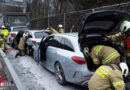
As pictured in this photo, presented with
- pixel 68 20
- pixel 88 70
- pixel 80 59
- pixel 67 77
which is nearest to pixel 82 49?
pixel 80 59

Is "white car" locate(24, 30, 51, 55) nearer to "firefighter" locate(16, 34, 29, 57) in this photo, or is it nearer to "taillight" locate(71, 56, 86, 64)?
"firefighter" locate(16, 34, 29, 57)

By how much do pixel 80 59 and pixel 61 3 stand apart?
1640 centimetres

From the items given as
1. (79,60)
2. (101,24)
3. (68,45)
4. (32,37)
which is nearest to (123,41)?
(101,24)

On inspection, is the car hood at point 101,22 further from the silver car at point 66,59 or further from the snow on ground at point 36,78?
the snow on ground at point 36,78

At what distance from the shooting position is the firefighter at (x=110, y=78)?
223cm

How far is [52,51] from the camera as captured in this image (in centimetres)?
537

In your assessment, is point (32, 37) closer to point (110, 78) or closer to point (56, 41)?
point (56, 41)

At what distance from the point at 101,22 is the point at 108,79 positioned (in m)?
1.67

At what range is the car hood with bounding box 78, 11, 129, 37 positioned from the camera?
10.6 feet

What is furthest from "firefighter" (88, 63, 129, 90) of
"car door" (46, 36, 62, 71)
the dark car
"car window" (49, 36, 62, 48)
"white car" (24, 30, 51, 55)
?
"white car" (24, 30, 51, 55)

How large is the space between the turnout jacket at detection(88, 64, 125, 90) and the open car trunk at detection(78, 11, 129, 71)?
1258mm

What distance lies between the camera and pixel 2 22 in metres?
17.3

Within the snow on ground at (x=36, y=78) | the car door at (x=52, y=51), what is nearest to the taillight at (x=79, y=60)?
the snow on ground at (x=36, y=78)

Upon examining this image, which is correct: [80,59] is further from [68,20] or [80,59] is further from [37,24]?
[37,24]
